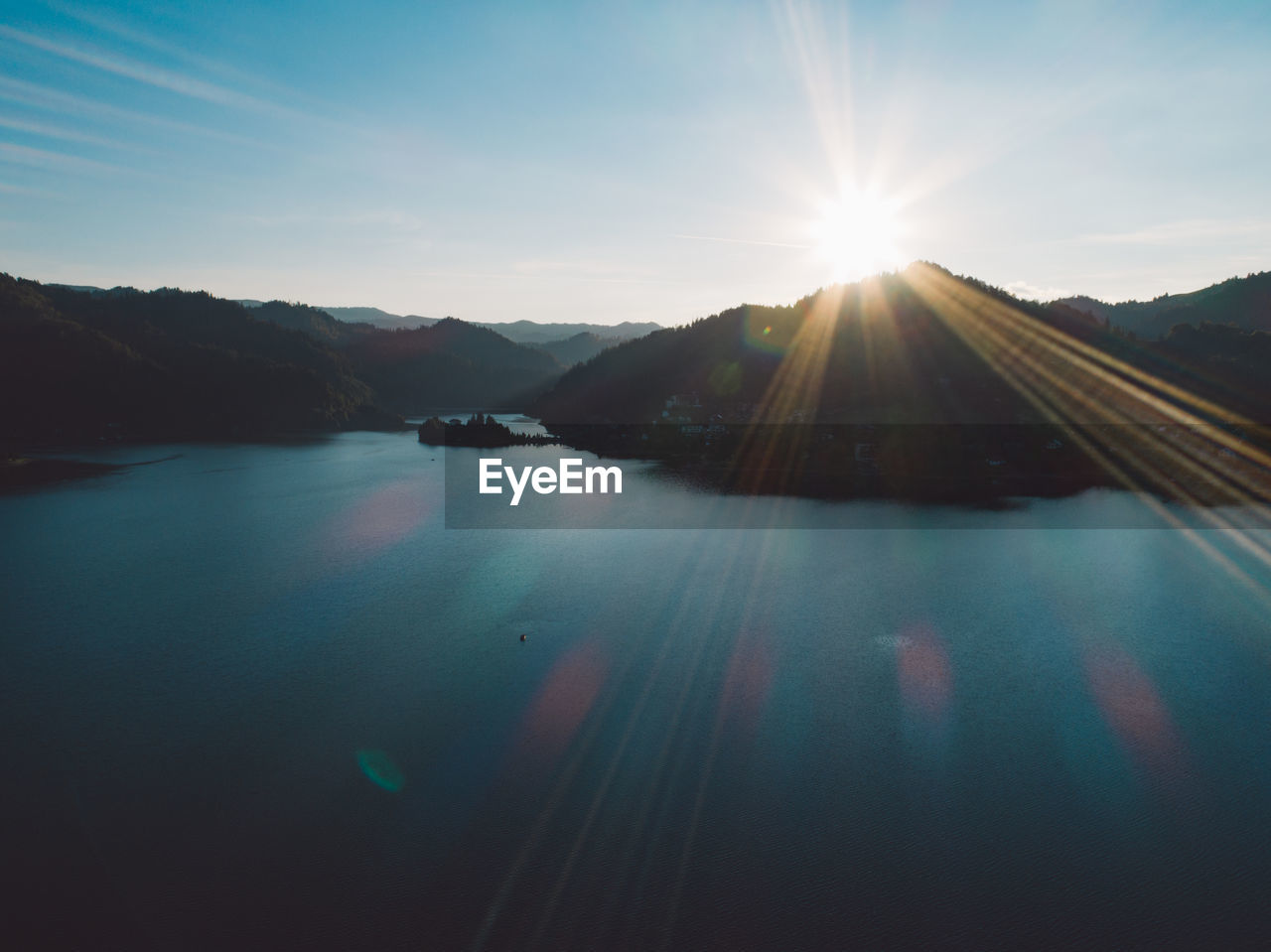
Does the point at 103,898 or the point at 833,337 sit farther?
the point at 833,337

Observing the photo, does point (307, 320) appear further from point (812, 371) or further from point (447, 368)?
point (812, 371)

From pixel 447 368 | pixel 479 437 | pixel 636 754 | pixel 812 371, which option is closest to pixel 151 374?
pixel 479 437

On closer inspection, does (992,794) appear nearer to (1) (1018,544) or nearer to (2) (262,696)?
(2) (262,696)

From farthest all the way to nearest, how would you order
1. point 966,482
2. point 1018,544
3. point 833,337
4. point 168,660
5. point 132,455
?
1. point 833,337
2. point 132,455
3. point 966,482
4. point 1018,544
5. point 168,660

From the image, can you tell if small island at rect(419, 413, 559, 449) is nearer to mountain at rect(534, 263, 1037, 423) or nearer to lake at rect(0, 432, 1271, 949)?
mountain at rect(534, 263, 1037, 423)

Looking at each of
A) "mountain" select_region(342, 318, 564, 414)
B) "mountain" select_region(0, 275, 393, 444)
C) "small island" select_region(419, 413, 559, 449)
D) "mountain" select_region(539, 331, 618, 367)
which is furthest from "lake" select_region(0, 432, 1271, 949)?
"mountain" select_region(539, 331, 618, 367)

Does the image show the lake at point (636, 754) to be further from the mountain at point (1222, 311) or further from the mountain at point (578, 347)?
the mountain at point (578, 347)

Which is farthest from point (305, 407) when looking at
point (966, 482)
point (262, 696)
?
point (262, 696)
